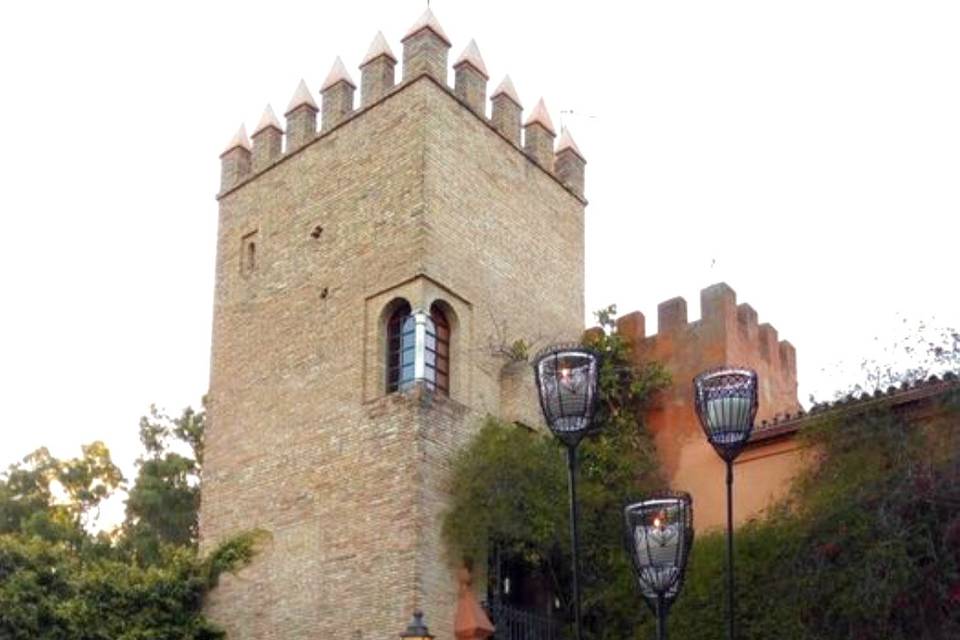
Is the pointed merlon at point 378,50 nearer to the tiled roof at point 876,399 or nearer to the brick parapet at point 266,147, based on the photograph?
the brick parapet at point 266,147

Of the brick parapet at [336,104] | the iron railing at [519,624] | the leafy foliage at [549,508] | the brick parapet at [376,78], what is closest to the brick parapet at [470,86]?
the brick parapet at [376,78]

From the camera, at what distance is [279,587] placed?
1853 cm

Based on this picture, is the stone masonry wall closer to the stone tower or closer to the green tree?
the stone tower

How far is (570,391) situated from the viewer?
451 inches

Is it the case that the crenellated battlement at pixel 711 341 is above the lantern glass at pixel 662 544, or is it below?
above

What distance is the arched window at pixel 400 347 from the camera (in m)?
18.6

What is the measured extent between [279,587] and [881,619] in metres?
7.38

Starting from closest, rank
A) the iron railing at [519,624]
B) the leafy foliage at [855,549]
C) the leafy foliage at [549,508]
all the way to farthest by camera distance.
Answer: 1. the leafy foliage at [855,549]
2. the leafy foliage at [549,508]
3. the iron railing at [519,624]

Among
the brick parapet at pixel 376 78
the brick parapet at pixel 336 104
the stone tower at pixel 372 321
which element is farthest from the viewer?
the brick parapet at pixel 336 104

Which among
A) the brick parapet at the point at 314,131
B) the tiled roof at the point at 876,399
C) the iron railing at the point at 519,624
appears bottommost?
the iron railing at the point at 519,624

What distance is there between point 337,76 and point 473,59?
1.91 m

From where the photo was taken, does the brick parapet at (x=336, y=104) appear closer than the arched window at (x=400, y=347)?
No

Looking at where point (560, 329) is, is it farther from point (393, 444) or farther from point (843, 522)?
point (843, 522)

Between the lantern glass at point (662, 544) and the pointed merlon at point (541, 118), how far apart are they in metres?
11.1
